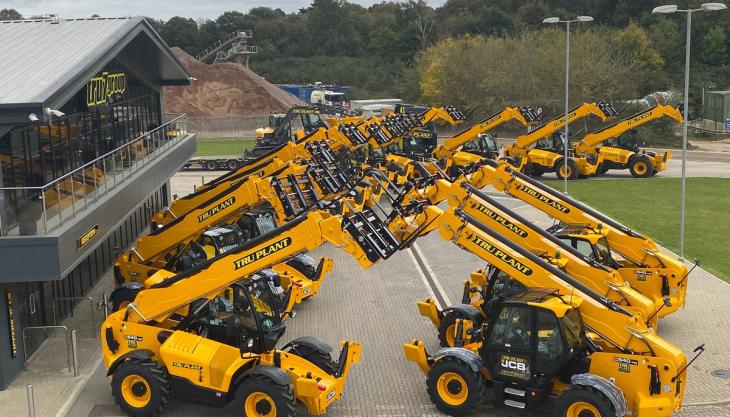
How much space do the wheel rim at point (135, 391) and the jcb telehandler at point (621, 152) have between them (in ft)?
101

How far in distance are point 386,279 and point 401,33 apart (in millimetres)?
78624

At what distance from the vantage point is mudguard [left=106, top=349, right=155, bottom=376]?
45.5ft

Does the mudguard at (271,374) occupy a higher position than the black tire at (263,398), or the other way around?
the mudguard at (271,374)

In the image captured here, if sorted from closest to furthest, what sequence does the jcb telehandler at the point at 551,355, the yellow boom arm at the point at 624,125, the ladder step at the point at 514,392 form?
1. the jcb telehandler at the point at 551,355
2. the ladder step at the point at 514,392
3. the yellow boom arm at the point at 624,125

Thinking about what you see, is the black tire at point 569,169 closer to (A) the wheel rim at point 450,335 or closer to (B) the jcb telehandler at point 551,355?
(A) the wheel rim at point 450,335

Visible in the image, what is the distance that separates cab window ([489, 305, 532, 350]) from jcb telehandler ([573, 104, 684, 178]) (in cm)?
2849

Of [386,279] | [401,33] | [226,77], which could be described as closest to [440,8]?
[401,33]

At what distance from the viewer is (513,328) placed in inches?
525

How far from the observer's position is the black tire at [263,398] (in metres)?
12.9

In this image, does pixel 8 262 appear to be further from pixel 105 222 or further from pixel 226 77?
pixel 226 77

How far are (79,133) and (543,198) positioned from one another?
12.2 meters

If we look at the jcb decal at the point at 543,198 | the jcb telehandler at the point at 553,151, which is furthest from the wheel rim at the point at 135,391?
the jcb telehandler at the point at 553,151

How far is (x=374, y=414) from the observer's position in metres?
14.0

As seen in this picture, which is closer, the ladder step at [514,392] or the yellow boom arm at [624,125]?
the ladder step at [514,392]
